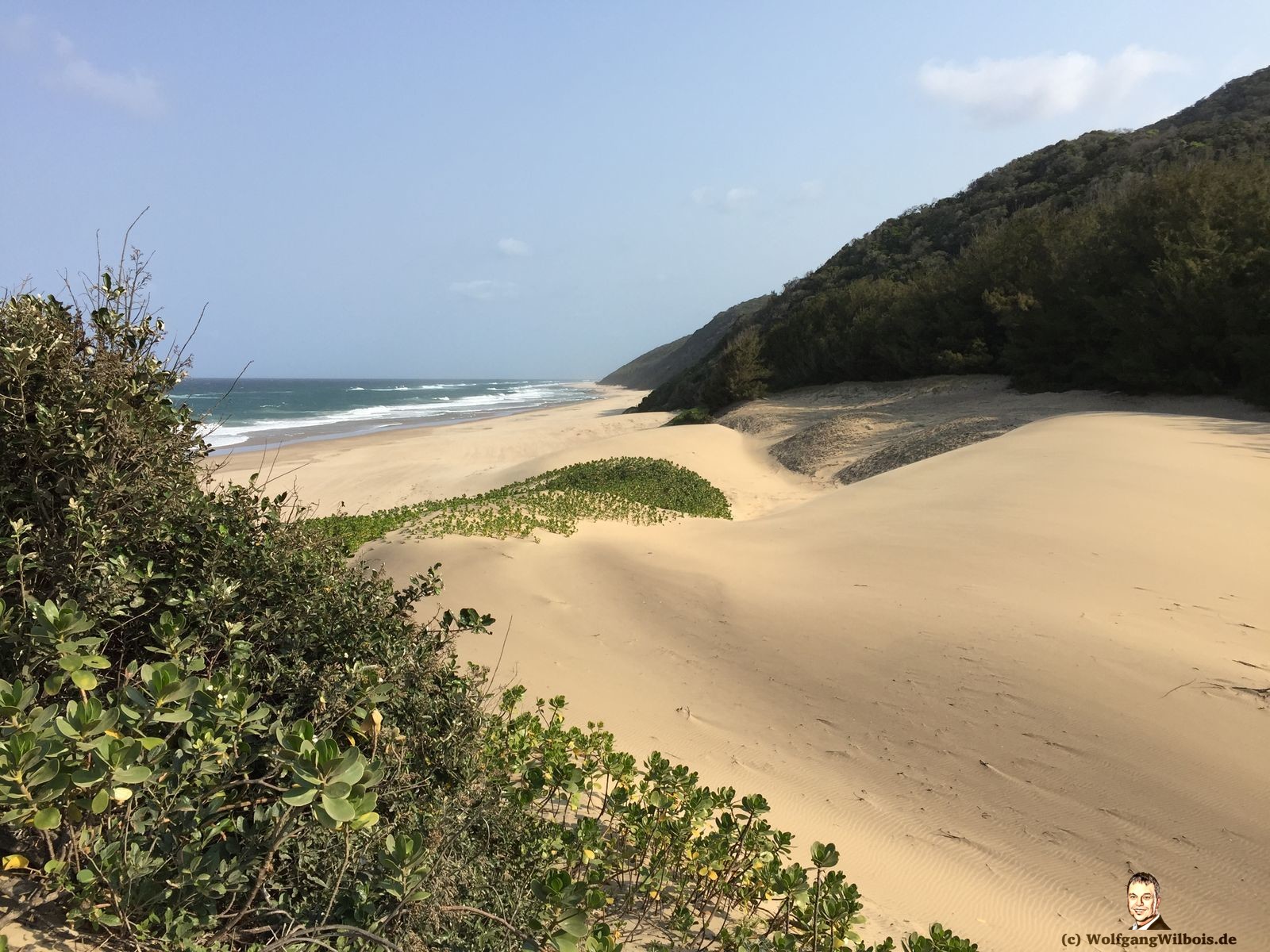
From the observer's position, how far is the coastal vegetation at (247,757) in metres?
1.71

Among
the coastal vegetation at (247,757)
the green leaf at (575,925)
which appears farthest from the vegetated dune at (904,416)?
the green leaf at (575,925)

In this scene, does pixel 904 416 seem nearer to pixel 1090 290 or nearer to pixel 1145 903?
pixel 1090 290

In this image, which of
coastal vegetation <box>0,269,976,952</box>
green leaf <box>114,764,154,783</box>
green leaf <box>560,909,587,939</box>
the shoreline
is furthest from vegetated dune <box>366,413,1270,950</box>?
the shoreline

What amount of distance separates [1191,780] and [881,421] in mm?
16385

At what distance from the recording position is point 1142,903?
3191mm

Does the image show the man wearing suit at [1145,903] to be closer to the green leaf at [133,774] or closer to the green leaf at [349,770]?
the green leaf at [349,770]

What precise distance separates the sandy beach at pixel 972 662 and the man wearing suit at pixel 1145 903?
0.19ft

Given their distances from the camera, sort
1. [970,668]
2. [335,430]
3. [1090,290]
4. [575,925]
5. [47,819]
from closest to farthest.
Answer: [47,819], [575,925], [970,668], [1090,290], [335,430]

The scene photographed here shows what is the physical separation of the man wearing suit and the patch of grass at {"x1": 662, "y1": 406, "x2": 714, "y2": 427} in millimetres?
23726

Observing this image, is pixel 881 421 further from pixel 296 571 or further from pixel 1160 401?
pixel 296 571

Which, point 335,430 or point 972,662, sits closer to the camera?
point 972,662

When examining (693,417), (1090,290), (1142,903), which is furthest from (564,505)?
(693,417)

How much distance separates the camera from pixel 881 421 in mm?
19438

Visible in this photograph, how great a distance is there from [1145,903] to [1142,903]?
1 centimetres
